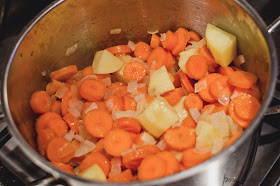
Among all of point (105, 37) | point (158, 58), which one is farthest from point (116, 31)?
point (158, 58)

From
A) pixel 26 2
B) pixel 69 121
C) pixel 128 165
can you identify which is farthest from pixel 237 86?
pixel 26 2

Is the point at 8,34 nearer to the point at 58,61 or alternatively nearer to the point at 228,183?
the point at 58,61

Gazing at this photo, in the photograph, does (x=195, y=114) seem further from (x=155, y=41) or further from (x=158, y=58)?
(x=155, y=41)

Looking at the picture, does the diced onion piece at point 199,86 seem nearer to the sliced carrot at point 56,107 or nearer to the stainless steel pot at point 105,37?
the stainless steel pot at point 105,37

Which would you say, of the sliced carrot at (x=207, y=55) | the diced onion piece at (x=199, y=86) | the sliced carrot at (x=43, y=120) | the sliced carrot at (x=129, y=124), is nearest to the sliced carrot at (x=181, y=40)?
the sliced carrot at (x=207, y=55)

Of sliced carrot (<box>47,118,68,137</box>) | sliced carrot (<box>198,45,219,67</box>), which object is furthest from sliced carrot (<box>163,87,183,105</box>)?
sliced carrot (<box>47,118,68,137</box>)

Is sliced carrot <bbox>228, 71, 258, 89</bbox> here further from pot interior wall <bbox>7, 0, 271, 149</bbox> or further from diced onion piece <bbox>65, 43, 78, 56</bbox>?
diced onion piece <bbox>65, 43, 78, 56</bbox>
